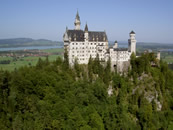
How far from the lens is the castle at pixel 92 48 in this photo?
52.9m

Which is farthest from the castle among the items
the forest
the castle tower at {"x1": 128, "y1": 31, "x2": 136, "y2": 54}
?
the forest

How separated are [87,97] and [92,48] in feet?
64.3

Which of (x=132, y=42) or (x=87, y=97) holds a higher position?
(x=132, y=42)

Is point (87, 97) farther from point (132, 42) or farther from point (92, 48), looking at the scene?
point (132, 42)

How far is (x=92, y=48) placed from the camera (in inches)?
2170

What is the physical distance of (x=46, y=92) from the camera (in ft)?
124

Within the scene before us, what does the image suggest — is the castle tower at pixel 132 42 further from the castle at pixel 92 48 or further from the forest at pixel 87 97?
the forest at pixel 87 97

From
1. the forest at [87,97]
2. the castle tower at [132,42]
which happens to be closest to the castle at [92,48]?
the castle tower at [132,42]

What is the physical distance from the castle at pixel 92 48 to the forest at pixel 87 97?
290 centimetres

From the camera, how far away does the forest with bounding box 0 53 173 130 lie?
3350cm

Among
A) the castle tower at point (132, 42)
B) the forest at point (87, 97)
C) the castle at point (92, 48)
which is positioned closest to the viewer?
the forest at point (87, 97)

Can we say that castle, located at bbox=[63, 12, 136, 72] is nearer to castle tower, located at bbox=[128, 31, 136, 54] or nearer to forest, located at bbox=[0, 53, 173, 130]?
castle tower, located at bbox=[128, 31, 136, 54]

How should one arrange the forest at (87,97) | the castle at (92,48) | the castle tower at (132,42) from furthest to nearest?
the castle tower at (132,42), the castle at (92,48), the forest at (87,97)

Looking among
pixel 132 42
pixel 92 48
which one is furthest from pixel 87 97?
pixel 132 42
